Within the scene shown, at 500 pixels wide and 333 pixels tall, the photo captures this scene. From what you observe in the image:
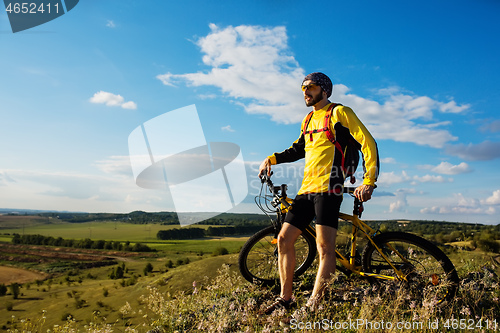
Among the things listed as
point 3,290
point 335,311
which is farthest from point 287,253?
point 3,290

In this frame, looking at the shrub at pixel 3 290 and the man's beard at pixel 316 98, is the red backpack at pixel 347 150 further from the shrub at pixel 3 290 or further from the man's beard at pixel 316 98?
the shrub at pixel 3 290

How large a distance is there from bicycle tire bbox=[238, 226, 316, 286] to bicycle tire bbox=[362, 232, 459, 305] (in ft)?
3.07

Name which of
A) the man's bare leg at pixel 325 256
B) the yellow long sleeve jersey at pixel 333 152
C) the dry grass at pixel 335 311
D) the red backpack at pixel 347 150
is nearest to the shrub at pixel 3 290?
the dry grass at pixel 335 311

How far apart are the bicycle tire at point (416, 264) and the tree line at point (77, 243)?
15838 cm

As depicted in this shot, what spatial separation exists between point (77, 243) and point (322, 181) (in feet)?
664

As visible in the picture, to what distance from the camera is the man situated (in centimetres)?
376

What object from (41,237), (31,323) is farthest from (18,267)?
(31,323)

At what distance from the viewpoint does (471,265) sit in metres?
6.74

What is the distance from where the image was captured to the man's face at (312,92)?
13.7ft

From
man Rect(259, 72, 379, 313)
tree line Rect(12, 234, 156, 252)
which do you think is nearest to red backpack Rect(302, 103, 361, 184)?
man Rect(259, 72, 379, 313)

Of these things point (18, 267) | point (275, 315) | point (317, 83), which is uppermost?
point (317, 83)

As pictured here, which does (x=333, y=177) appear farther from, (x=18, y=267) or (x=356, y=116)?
(x=18, y=267)

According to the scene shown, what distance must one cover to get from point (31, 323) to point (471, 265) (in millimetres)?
8890

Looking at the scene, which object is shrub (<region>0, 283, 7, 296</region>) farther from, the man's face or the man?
the man's face
